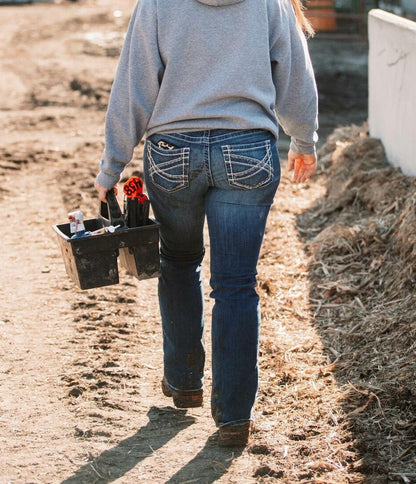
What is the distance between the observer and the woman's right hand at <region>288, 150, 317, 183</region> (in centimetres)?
355

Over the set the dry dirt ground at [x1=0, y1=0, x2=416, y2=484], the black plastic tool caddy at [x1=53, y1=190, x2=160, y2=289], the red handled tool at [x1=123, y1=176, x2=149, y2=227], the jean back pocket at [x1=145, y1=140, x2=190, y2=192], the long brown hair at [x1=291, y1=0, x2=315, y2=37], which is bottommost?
the dry dirt ground at [x1=0, y1=0, x2=416, y2=484]

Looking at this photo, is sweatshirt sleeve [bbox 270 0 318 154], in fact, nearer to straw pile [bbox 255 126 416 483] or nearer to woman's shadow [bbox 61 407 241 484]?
straw pile [bbox 255 126 416 483]

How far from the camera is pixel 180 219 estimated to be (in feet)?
11.1

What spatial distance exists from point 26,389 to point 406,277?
6.72 feet

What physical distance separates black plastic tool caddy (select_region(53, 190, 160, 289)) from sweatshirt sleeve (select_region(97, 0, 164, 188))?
0.17m

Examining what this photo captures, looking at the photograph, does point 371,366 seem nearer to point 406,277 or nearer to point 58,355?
point 406,277

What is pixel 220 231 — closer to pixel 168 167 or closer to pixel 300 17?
pixel 168 167

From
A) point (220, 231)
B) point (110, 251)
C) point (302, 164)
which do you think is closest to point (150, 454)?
point (110, 251)

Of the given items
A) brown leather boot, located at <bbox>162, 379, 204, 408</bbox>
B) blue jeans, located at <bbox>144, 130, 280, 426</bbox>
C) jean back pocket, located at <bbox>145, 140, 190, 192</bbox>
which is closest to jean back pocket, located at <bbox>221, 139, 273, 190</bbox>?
blue jeans, located at <bbox>144, 130, 280, 426</bbox>

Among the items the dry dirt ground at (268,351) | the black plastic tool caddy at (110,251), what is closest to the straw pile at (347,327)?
the dry dirt ground at (268,351)

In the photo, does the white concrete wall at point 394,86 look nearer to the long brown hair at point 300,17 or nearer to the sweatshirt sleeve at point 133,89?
the long brown hair at point 300,17

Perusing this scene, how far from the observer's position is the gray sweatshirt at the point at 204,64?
3117 mm

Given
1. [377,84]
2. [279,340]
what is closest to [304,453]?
[279,340]

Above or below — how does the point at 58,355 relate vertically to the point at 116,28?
above
